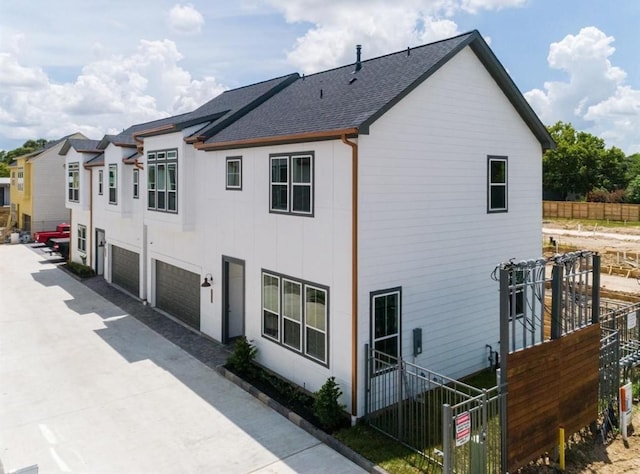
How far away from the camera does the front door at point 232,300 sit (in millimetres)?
14102

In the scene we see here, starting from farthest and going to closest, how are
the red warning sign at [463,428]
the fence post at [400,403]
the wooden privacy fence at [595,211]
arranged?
1. the wooden privacy fence at [595,211]
2. the fence post at [400,403]
3. the red warning sign at [463,428]

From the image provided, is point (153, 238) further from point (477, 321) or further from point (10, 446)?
point (477, 321)

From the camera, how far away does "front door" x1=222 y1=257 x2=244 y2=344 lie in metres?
14.1

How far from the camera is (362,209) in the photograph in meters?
9.67

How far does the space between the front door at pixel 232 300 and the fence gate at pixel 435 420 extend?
5.60 m

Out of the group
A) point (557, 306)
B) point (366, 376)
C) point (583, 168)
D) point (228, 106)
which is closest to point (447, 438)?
point (366, 376)

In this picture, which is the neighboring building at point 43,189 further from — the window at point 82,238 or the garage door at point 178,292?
the garage door at point 178,292

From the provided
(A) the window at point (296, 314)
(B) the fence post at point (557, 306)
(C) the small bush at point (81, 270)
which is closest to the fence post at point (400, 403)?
(A) the window at point (296, 314)

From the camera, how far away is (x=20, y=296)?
2044 cm

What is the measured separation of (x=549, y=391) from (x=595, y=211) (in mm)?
54960

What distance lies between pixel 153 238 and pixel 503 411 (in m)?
14.3

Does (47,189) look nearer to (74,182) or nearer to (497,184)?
(74,182)

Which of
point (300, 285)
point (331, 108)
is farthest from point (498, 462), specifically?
point (331, 108)

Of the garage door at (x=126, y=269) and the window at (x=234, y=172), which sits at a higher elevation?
the window at (x=234, y=172)
